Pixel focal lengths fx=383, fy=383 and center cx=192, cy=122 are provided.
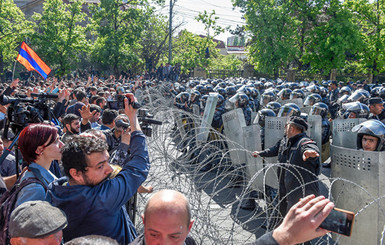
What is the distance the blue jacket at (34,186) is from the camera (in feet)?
7.94

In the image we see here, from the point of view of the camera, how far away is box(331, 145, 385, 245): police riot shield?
12.5 feet

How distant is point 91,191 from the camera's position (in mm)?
2320

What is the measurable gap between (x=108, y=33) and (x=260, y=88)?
56.8ft

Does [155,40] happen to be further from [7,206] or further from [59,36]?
[7,206]

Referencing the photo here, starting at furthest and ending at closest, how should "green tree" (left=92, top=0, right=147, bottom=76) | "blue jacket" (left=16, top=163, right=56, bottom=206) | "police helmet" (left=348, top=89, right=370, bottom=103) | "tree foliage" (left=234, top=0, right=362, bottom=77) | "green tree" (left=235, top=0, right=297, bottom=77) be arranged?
"green tree" (left=92, top=0, right=147, bottom=76), "tree foliage" (left=234, top=0, right=362, bottom=77), "green tree" (left=235, top=0, right=297, bottom=77), "police helmet" (left=348, top=89, right=370, bottom=103), "blue jacket" (left=16, top=163, right=56, bottom=206)

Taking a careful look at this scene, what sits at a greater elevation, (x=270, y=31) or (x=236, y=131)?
(x=270, y=31)

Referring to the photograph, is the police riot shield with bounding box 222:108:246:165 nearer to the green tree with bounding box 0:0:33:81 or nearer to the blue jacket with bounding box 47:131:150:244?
the blue jacket with bounding box 47:131:150:244

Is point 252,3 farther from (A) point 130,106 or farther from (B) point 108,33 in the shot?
(A) point 130,106

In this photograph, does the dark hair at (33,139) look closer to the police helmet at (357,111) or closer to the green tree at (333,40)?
the police helmet at (357,111)

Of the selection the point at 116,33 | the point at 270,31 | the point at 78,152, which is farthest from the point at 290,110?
the point at 116,33

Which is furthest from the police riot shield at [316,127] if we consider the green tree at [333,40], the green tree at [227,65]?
the green tree at [227,65]

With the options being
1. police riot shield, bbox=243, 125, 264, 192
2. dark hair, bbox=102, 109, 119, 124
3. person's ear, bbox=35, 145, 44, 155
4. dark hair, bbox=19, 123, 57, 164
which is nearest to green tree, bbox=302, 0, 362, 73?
police riot shield, bbox=243, 125, 264, 192

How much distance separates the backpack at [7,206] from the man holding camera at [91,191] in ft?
0.63

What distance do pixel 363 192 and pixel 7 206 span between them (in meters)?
3.31
